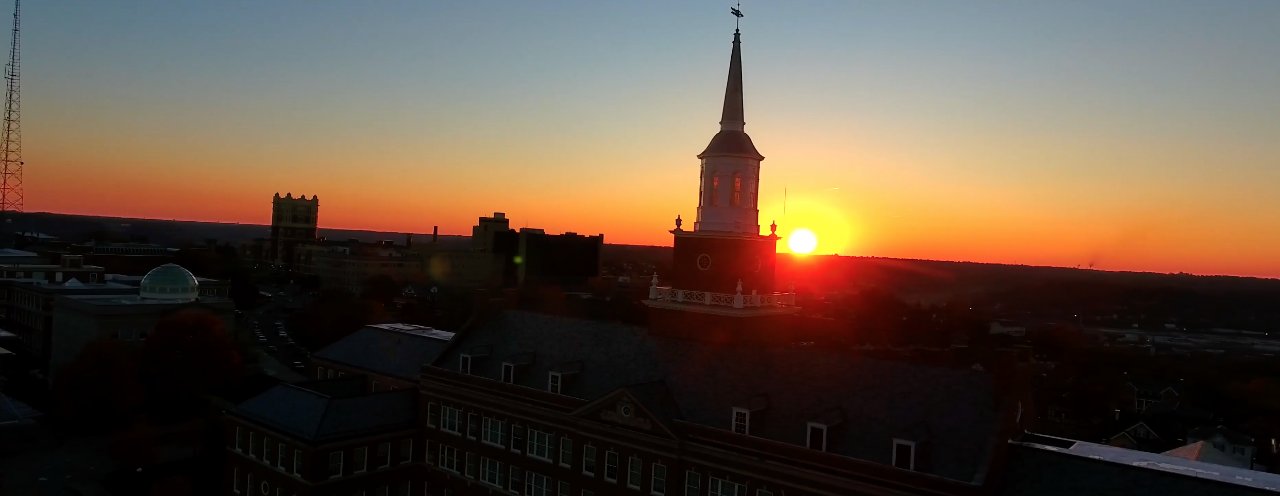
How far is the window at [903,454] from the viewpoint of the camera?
1193 inches

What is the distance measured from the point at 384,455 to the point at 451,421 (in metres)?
4.40

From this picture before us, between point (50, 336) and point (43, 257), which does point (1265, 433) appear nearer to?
point (50, 336)

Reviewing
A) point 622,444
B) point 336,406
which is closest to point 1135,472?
point 622,444

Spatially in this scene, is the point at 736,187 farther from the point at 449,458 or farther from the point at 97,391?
the point at 97,391

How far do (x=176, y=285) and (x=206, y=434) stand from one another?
4670 cm

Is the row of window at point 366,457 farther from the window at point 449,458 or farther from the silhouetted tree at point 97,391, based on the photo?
the silhouetted tree at point 97,391

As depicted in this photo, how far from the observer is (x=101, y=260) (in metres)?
154

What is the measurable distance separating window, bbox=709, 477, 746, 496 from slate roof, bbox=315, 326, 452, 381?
22.6 m

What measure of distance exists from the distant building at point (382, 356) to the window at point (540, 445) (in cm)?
1059

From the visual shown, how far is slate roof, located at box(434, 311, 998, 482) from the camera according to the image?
31.1m

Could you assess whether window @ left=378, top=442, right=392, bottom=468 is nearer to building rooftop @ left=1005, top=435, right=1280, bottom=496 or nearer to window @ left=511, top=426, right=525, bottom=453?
window @ left=511, top=426, right=525, bottom=453

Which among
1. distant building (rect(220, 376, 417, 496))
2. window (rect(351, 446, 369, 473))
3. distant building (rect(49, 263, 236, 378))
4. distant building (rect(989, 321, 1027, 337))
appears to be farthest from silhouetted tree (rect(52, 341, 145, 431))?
distant building (rect(989, 321, 1027, 337))

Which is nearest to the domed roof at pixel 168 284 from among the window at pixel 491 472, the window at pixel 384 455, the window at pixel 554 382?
the window at pixel 384 455

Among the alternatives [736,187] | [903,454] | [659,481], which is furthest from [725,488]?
[736,187]
